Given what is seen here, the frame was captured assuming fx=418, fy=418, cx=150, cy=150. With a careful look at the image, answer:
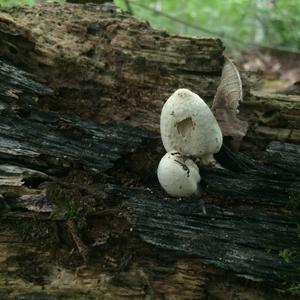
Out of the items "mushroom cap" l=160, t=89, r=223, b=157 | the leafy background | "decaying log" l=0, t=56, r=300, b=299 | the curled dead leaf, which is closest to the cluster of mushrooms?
"mushroom cap" l=160, t=89, r=223, b=157

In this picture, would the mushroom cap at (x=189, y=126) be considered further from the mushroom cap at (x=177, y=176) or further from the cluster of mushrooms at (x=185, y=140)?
the mushroom cap at (x=177, y=176)

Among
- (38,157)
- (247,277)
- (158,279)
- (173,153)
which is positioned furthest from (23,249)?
(247,277)

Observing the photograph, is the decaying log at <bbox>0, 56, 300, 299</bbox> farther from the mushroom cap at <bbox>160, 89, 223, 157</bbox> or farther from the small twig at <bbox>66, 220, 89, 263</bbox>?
the mushroom cap at <bbox>160, 89, 223, 157</bbox>

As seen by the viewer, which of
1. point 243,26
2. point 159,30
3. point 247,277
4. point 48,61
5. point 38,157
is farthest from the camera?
point 243,26

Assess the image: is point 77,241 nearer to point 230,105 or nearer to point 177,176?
point 177,176

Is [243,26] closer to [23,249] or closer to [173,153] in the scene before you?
[173,153]

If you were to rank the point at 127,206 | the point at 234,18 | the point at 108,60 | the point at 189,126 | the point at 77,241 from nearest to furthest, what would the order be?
the point at 77,241 < the point at 127,206 < the point at 189,126 < the point at 108,60 < the point at 234,18

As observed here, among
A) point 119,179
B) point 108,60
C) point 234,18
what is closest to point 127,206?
point 119,179
